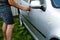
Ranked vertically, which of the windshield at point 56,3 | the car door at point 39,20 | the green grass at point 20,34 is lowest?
the green grass at point 20,34

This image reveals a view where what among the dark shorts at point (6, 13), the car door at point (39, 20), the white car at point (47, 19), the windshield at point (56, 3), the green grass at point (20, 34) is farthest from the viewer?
the green grass at point (20, 34)

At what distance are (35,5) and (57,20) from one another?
82 centimetres

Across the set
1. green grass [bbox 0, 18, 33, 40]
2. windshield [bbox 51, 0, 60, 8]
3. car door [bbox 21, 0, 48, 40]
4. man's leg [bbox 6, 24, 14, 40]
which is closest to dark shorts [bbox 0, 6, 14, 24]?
man's leg [bbox 6, 24, 14, 40]

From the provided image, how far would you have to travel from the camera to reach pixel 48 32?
183 inches

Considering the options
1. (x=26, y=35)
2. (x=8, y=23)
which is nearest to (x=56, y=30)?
(x=8, y=23)

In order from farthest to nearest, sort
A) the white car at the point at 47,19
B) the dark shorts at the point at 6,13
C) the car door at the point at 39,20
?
the dark shorts at the point at 6,13, the car door at the point at 39,20, the white car at the point at 47,19

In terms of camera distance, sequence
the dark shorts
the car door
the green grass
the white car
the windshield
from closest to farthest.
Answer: the white car
the windshield
the car door
the dark shorts
the green grass

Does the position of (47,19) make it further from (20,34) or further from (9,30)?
(20,34)

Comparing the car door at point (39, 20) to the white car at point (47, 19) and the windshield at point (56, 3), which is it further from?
the windshield at point (56, 3)

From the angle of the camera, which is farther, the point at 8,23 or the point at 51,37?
the point at 8,23

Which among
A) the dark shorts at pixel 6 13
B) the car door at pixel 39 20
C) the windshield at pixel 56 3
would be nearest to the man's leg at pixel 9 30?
the dark shorts at pixel 6 13

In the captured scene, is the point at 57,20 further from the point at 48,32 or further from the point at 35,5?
the point at 35,5

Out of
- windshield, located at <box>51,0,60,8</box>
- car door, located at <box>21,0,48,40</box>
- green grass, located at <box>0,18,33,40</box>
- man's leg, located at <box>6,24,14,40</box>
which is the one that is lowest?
green grass, located at <box>0,18,33,40</box>

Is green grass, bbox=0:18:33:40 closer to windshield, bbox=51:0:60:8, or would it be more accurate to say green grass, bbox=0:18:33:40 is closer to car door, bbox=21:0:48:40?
car door, bbox=21:0:48:40
